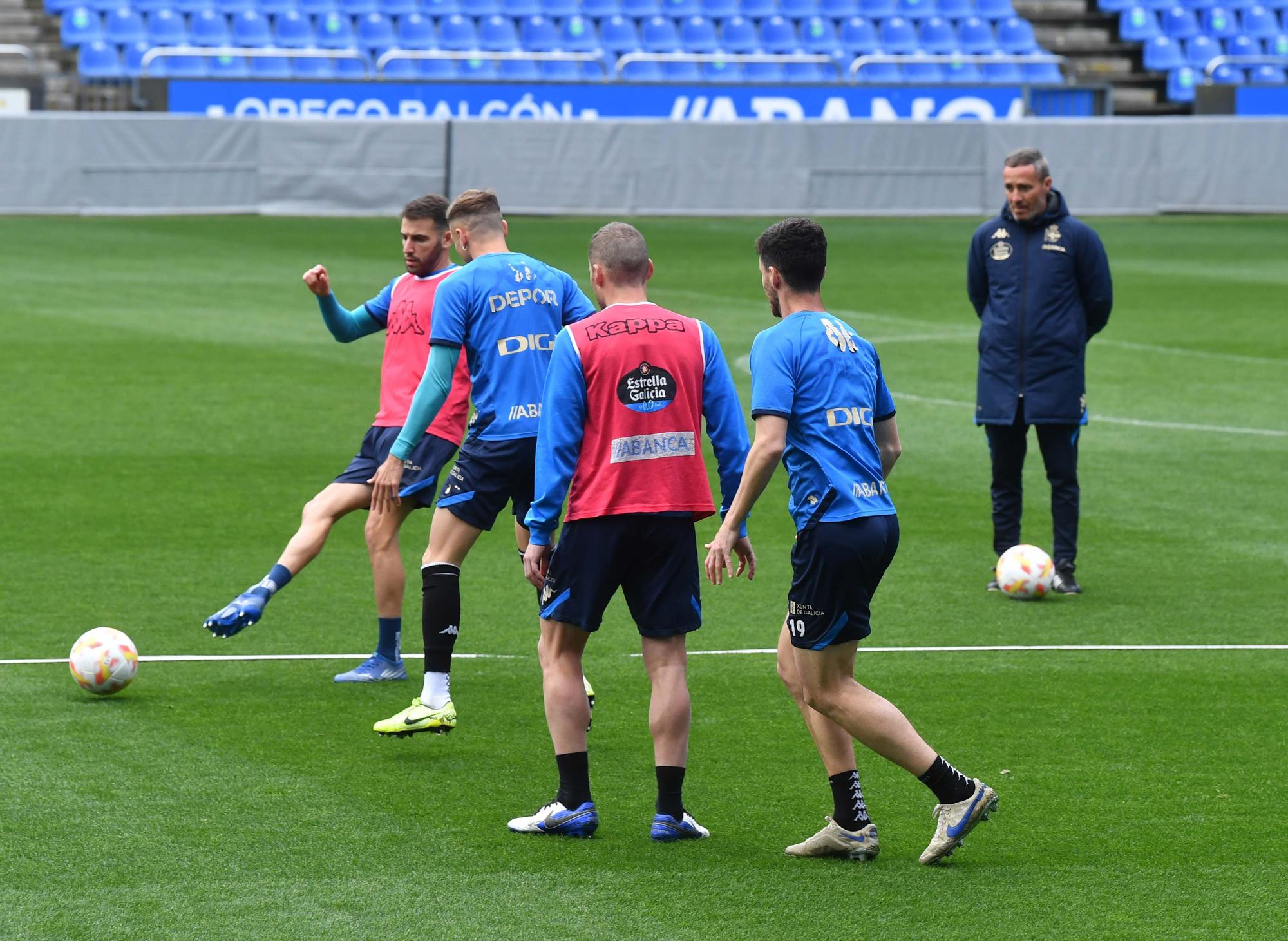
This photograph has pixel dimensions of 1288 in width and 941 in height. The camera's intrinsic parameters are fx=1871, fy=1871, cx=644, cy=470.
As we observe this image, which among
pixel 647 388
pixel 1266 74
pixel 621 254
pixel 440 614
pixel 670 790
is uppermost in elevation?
pixel 1266 74

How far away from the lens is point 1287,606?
31.7ft

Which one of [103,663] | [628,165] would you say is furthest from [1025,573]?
[628,165]

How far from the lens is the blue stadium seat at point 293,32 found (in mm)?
32812

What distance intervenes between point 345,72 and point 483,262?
25.3 m

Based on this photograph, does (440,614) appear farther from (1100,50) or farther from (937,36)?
(1100,50)

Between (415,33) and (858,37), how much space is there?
28.7 feet

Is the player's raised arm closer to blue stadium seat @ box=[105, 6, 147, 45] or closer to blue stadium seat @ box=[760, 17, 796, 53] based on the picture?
blue stadium seat @ box=[105, 6, 147, 45]

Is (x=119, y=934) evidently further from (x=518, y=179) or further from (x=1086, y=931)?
(x=518, y=179)

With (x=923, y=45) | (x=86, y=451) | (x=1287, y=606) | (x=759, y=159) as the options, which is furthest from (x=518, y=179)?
(x=1287, y=606)

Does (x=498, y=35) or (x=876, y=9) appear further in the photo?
(x=876, y=9)

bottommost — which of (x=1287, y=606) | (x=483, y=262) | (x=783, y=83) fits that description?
(x=1287, y=606)

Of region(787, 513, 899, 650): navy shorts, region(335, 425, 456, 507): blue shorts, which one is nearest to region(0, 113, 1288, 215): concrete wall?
region(335, 425, 456, 507): blue shorts

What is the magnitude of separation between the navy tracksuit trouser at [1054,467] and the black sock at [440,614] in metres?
3.92

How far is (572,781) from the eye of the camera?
20.0ft
